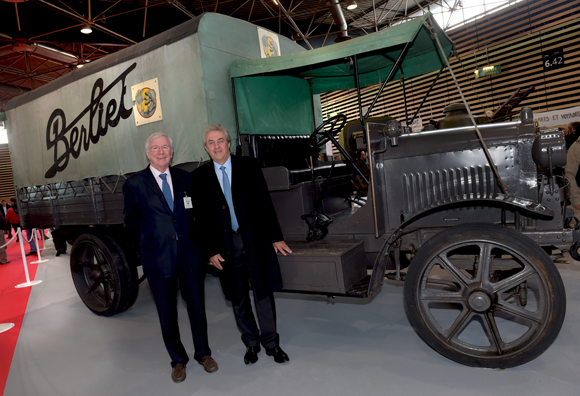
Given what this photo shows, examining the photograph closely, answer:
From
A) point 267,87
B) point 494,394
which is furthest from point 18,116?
point 494,394

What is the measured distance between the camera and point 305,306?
A: 3932mm

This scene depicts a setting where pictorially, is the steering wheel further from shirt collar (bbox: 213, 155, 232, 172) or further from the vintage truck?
shirt collar (bbox: 213, 155, 232, 172)

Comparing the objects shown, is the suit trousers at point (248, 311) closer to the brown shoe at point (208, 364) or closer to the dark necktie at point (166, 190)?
the brown shoe at point (208, 364)

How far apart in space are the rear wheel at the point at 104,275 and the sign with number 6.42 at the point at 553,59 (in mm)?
9358

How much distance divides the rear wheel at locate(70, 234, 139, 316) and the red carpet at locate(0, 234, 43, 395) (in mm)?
761

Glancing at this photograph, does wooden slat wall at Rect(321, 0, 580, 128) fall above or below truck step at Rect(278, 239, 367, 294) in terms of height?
above

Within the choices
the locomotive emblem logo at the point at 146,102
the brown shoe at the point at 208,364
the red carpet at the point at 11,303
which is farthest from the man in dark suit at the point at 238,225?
the red carpet at the point at 11,303

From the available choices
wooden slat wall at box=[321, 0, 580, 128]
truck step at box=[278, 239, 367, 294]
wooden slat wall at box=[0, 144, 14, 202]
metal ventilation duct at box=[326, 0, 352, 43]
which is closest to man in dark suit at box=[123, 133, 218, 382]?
truck step at box=[278, 239, 367, 294]

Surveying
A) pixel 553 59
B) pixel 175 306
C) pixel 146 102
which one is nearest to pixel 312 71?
pixel 146 102

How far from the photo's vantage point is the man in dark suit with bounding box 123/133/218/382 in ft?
8.75

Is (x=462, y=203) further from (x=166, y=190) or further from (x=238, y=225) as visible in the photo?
(x=166, y=190)

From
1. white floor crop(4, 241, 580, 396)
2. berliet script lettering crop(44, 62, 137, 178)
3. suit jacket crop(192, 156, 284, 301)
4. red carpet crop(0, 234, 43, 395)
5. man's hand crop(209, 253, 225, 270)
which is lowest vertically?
white floor crop(4, 241, 580, 396)

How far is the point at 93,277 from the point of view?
14.2 ft

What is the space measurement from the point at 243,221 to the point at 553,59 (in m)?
9.05
